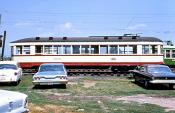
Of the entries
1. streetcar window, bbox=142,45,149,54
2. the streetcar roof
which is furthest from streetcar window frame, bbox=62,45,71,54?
streetcar window, bbox=142,45,149,54

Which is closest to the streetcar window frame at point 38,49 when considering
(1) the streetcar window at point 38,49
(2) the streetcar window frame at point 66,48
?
(1) the streetcar window at point 38,49

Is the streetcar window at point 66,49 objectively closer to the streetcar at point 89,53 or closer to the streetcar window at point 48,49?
the streetcar at point 89,53

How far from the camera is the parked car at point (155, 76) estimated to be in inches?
874

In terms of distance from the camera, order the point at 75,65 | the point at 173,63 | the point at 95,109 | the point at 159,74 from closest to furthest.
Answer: the point at 95,109
the point at 159,74
the point at 75,65
the point at 173,63

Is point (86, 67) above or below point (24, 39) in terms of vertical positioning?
below

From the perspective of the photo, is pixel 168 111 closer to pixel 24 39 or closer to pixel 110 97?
pixel 110 97

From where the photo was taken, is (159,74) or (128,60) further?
(128,60)

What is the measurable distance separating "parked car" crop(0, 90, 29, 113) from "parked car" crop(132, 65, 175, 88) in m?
15.0

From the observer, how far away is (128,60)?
121ft

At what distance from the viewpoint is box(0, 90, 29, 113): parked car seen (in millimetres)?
6992

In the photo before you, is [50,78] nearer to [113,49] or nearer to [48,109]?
[48,109]

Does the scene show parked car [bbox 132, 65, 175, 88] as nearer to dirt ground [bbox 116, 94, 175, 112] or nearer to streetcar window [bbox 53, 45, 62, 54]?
dirt ground [bbox 116, 94, 175, 112]

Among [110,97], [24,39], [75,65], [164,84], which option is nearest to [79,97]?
[110,97]

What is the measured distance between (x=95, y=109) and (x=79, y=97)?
13.5 ft
